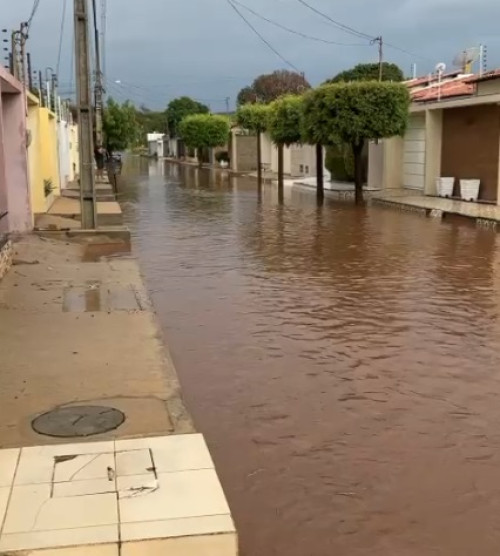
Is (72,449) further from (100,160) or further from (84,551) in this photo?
(100,160)

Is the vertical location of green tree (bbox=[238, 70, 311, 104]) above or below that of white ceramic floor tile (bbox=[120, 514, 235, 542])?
above

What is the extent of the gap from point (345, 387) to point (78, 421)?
2412 mm

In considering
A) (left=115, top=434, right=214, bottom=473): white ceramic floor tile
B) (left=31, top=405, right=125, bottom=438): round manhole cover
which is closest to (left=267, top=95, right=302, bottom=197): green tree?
(left=31, top=405, right=125, bottom=438): round manhole cover

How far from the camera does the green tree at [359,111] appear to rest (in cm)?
2289

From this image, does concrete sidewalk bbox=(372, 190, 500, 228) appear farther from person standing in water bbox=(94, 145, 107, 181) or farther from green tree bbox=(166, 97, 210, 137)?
green tree bbox=(166, 97, 210, 137)

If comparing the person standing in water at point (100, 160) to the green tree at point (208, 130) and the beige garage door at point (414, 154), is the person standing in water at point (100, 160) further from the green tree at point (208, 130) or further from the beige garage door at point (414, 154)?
the green tree at point (208, 130)

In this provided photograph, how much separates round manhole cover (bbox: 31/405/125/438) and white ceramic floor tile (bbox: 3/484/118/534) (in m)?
1.00

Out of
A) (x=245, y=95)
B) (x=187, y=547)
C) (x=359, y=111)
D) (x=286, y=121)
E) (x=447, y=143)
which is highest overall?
(x=245, y=95)

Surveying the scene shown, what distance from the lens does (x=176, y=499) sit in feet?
12.9

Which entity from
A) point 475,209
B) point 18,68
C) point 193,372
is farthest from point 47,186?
point 193,372

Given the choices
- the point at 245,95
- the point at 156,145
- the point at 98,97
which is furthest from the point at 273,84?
the point at 98,97

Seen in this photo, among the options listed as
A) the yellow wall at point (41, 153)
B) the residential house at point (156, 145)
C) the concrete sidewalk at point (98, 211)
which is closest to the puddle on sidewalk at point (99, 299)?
the concrete sidewalk at point (98, 211)

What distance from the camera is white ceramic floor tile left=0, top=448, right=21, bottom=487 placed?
4.21m

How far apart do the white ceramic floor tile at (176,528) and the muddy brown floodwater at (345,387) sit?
0.55 metres
